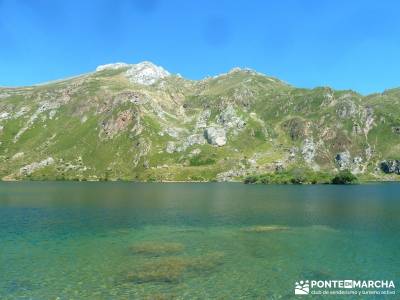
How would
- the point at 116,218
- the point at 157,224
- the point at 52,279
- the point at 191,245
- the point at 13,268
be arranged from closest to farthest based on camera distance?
the point at 52,279
the point at 13,268
the point at 191,245
the point at 157,224
the point at 116,218

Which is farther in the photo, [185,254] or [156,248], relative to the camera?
[156,248]

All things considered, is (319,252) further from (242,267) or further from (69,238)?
(69,238)

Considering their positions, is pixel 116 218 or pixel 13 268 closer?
pixel 13 268

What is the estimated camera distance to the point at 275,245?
78.5 meters

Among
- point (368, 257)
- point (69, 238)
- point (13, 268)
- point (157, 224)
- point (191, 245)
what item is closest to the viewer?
point (13, 268)

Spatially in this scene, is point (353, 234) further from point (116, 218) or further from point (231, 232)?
point (116, 218)

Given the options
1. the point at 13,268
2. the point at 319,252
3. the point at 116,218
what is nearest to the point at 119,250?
the point at 13,268

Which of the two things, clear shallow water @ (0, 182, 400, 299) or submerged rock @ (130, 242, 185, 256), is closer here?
clear shallow water @ (0, 182, 400, 299)

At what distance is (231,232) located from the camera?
9344 cm

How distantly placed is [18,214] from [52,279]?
78.8 meters

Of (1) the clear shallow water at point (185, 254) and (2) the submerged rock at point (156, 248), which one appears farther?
(2) the submerged rock at point (156, 248)

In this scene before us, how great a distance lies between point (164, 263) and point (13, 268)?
23089mm

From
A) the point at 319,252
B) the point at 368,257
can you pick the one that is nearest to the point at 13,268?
the point at 319,252

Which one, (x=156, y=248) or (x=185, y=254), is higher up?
(x=156, y=248)
